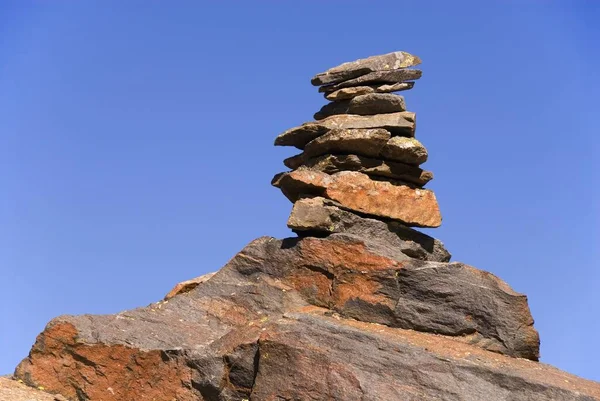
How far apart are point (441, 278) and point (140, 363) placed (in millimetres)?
6789

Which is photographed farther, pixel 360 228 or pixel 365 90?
pixel 365 90

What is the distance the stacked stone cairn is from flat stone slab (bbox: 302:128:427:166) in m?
0.03

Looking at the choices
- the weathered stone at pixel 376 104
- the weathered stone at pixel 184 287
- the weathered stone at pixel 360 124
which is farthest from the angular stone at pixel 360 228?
the weathered stone at pixel 184 287

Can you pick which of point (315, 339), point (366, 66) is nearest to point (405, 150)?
point (366, 66)

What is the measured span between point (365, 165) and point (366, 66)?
9.20ft

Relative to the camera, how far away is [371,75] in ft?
72.6

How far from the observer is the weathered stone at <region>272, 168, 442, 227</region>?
67.8 ft

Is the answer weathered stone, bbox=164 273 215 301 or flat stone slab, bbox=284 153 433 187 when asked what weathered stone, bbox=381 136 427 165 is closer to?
flat stone slab, bbox=284 153 433 187

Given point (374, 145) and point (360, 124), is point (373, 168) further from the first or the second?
point (360, 124)

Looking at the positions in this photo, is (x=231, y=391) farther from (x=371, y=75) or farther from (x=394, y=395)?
(x=371, y=75)

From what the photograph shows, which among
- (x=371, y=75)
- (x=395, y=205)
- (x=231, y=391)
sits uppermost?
(x=371, y=75)

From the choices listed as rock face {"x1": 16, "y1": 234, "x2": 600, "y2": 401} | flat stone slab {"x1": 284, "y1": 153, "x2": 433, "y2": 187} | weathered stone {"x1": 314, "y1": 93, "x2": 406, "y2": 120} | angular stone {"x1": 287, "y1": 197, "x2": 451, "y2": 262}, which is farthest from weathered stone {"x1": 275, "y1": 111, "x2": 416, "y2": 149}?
rock face {"x1": 16, "y1": 234, "x2": 600, "y2": 401}

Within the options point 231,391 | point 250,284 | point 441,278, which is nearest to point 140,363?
point 231,391

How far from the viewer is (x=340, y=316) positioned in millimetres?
18781
